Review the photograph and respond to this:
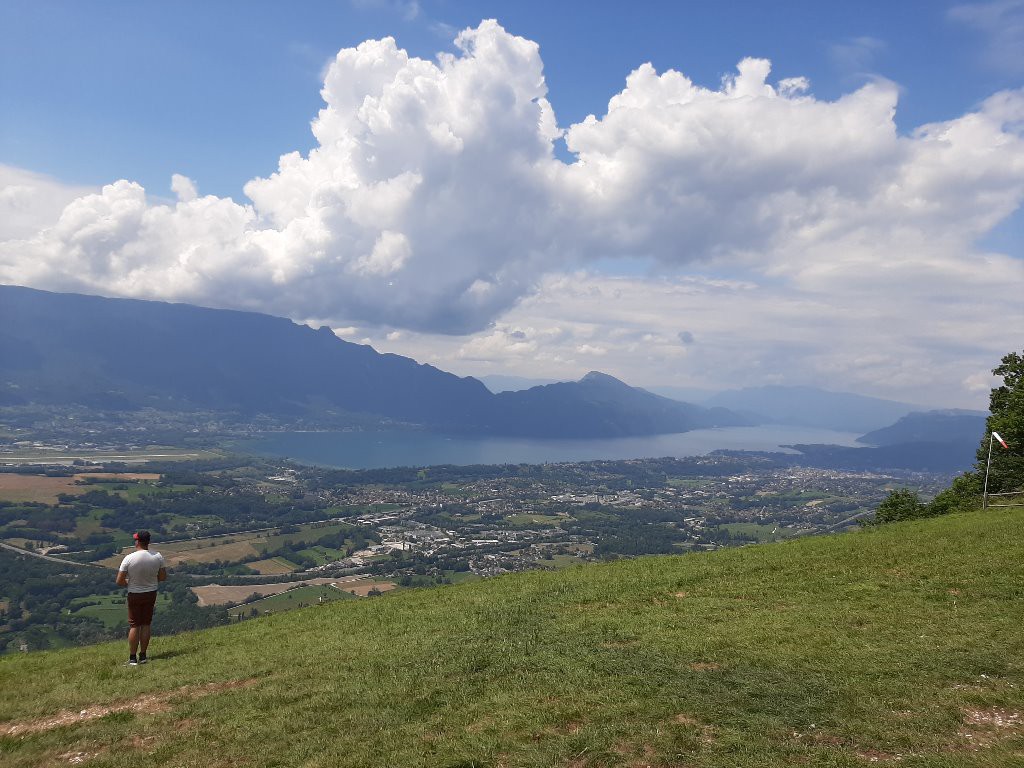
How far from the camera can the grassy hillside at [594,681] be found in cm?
853

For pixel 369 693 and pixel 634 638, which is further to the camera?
pixel 634 638

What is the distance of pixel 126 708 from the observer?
11.0 m

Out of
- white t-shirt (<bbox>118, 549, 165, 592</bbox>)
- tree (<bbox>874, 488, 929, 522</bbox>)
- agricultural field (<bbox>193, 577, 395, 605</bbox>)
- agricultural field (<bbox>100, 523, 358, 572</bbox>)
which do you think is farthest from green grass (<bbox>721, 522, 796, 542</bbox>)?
white t-shirt (<bbox>118, 549, 165, 592</bbox>)

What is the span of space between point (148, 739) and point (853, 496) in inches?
8226

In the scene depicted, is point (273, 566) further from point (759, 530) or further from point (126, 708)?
point (759, 530)

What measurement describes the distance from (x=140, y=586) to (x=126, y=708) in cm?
361

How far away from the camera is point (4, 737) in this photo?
9.76m

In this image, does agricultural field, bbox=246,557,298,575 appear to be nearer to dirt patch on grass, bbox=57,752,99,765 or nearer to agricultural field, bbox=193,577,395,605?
agricultural field, bbox=193,577,395,605

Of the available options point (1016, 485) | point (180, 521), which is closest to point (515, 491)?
point (180, 521)

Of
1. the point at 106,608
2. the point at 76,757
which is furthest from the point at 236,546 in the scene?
the point at 76,757

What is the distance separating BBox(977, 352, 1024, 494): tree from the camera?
40.1 m

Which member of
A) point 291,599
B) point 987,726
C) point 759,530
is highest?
point 987,726

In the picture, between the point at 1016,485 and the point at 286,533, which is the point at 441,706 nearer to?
the point at 1016,485

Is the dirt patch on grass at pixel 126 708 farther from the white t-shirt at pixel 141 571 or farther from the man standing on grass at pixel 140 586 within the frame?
the white t-shirt at pixel 141 571
